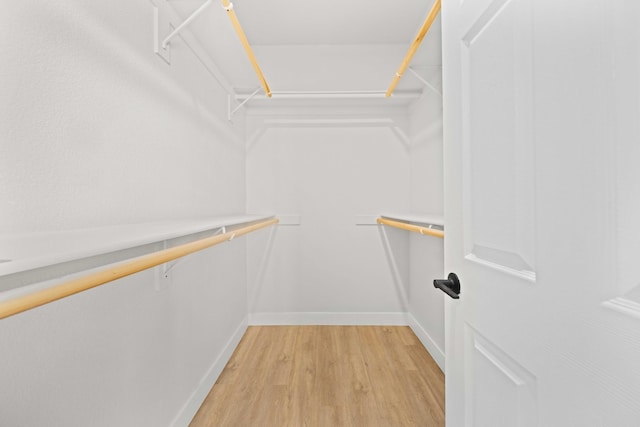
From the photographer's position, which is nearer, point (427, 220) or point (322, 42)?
point (427, 220)

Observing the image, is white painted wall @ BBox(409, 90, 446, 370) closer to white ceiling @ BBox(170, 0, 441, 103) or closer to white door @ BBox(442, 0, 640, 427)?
white ceiling @ BBox(170, 0, 441, 103)

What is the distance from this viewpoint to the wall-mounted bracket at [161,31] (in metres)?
1.34

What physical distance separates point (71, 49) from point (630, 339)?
48.9 inches

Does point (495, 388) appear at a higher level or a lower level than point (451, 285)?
lower

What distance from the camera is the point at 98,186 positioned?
0.99 meters

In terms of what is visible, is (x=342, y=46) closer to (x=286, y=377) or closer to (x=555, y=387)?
(x=286, y=377)

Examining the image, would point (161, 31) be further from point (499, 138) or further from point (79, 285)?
point (499, 138)

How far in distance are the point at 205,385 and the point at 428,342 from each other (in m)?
1.46

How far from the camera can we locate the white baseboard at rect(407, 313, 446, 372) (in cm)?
216

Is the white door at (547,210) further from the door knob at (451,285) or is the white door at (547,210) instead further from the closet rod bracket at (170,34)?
the closet rod bracket at (170,34)

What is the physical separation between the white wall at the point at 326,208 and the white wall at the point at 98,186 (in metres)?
1.24

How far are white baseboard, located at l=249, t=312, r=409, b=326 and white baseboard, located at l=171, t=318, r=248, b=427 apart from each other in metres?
0.39

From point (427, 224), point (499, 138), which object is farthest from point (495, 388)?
point (427, 224)

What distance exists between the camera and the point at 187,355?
1.62 metres
